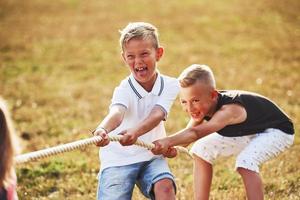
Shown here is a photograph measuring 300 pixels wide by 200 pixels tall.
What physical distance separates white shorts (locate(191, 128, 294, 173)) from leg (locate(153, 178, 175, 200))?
52 cm

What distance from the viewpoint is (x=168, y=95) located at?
4.08 m

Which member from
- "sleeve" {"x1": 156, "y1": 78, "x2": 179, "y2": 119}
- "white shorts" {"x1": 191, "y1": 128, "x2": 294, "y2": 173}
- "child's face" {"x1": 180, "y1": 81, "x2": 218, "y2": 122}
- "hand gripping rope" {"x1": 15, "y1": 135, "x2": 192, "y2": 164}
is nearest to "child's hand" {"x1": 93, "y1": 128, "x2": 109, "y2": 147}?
"hand gripping rope" {"x1": 15, "y1": 135, "x2": 192, "y2": 164}

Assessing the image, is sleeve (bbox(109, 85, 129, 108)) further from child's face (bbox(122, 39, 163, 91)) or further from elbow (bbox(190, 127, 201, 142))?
elbow (bbox(190, 127, 201, 142))

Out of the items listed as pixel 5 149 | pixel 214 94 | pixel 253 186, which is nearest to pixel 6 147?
pixel 5 149

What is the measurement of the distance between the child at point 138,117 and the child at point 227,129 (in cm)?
18

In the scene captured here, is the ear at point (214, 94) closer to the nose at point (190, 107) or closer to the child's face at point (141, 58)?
the nose at point (190, 107)

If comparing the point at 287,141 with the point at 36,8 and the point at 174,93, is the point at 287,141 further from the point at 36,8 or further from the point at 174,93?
the point at 36,8

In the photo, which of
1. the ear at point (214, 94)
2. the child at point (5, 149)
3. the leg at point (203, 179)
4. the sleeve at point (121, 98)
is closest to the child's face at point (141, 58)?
the sleeve at point (121, 98)

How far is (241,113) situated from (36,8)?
16.1 m

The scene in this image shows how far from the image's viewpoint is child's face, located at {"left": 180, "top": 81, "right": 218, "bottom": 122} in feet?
13.0

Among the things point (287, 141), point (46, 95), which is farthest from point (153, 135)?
point (46, 95)

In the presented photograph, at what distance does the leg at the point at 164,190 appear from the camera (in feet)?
12.4

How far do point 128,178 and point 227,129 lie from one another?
0.84 metres

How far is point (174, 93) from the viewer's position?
4.14m
